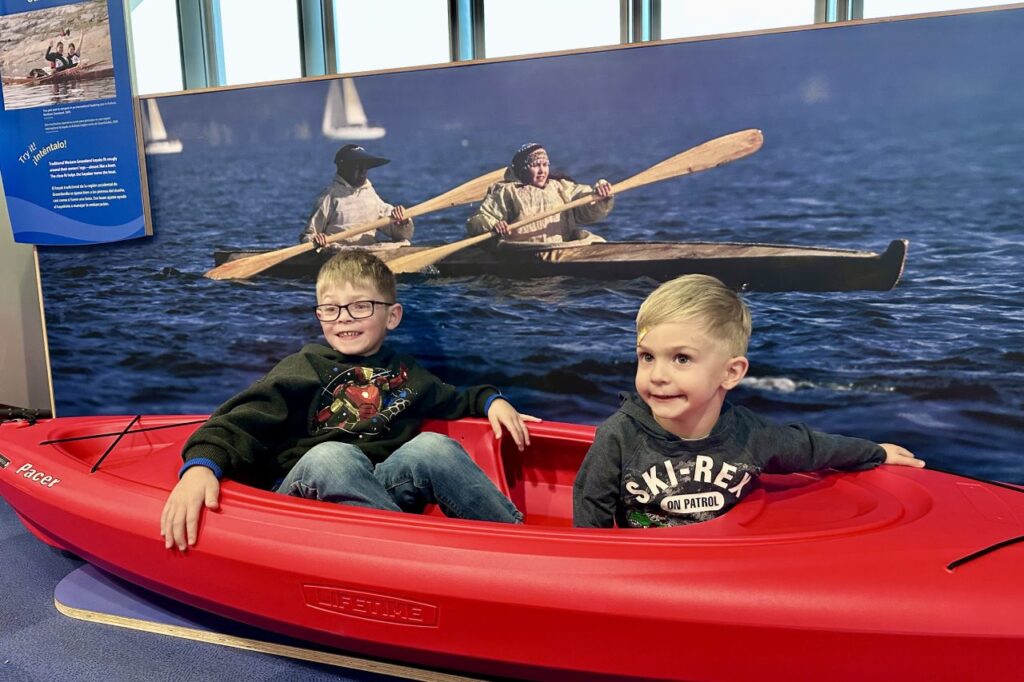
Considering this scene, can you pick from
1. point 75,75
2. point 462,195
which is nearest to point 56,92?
point 75,75

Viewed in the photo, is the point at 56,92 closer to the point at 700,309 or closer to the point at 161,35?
the point at 161,35

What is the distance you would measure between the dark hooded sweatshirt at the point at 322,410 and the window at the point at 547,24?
1352mm

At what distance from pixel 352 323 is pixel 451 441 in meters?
0.33

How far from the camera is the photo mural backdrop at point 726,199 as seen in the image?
144cm

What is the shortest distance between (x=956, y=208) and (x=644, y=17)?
1221 mm

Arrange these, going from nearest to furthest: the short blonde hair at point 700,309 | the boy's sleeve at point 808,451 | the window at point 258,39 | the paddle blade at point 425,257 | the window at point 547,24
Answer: the short blonde hair at point 700,309 < the boy's sleeve at point 808,451 < the paddle blade at point 425,257 < the window at point 547,24 < the window at point 258,39

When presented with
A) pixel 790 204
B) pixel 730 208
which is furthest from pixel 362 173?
pixel 790 204

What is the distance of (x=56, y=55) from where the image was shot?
199cm

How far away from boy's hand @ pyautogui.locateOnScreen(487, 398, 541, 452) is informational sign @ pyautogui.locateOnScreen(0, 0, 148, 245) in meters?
1.27

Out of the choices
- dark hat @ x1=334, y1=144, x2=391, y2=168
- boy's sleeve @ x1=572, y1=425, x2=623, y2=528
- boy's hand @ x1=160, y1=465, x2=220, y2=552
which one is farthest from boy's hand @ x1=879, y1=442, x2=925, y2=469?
dark hat @ x1=334, y1=144, x2=391, y2=168

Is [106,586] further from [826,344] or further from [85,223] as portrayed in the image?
[826,344]

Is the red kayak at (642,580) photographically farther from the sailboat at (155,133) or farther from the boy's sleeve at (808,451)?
the sailboat at (155,133)

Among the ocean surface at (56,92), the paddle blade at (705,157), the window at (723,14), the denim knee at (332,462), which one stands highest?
the window at (723,14)

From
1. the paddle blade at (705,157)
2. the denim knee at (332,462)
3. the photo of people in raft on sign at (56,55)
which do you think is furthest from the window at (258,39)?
the denim knee at (332,462)
